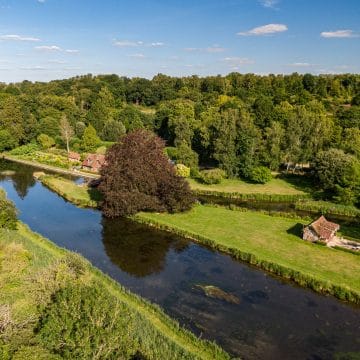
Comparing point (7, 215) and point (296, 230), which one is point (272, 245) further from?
point (7, 215)

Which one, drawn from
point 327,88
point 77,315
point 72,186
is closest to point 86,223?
point 72,186

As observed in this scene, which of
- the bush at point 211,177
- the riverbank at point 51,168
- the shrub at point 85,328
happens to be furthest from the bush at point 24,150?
the shrub at point 85,328

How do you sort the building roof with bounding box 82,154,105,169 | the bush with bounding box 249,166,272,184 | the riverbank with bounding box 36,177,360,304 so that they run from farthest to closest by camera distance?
the building roof with bounding box 82,154,105,169
the bush with bounding box 249,166,272,184
the riverbank with bounding box 36,177,360,304

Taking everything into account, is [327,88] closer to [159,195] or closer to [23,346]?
[159,195]

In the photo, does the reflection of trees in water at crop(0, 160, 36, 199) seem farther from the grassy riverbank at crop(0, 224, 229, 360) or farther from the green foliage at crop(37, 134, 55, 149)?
the grassy riverbank at crop(0, 224, 229, 360)

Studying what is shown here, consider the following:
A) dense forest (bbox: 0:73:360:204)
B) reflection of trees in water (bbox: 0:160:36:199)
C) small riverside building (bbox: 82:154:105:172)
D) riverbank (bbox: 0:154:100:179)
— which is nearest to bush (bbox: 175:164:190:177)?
dense forest (bbox: 0:73:360:204)

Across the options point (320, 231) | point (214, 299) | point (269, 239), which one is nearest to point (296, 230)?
point (320, 231)

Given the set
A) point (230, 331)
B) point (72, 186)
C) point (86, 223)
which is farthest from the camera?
point (72, 186)
